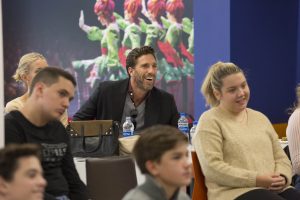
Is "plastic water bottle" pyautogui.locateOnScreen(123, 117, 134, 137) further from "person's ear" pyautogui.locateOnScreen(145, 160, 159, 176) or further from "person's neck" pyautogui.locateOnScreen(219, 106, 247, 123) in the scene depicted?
"person's ear" pyautogui.locateOnScreen(145, 160, 159, 176)

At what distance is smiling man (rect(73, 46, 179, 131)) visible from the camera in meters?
4.10

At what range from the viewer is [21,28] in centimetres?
783

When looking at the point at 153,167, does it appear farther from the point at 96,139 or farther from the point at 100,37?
the point at 100,37

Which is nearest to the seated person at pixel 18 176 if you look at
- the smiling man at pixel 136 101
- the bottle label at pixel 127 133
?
the bottle label at pixel 127 133

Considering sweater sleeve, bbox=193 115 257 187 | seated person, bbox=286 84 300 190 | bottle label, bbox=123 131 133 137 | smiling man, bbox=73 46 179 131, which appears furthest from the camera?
smiling man, bbox=73 46 179 131

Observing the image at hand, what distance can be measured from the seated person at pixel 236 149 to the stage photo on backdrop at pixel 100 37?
333 centimetres

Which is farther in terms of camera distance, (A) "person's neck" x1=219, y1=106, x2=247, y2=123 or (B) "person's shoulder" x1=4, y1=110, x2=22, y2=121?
(A) "person's neck" x1=219, y1=106, x2=247, y2=123

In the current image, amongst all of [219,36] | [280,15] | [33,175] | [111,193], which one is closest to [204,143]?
[111,193]

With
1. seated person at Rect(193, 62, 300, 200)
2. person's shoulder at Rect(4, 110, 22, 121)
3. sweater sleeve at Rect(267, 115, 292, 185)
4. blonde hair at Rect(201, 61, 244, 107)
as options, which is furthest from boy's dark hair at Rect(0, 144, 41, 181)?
sweater sleeve at Rect(267, 115, 292, 185)

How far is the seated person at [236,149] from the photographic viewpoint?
3.12m

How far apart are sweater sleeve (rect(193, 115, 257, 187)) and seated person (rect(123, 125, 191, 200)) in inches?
34.3

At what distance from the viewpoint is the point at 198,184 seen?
131 inches

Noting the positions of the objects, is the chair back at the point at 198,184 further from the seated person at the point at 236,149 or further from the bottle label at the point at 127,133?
the bottle label at the point at 127,133

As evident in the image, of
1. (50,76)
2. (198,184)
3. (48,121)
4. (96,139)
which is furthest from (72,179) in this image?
(96,139)
